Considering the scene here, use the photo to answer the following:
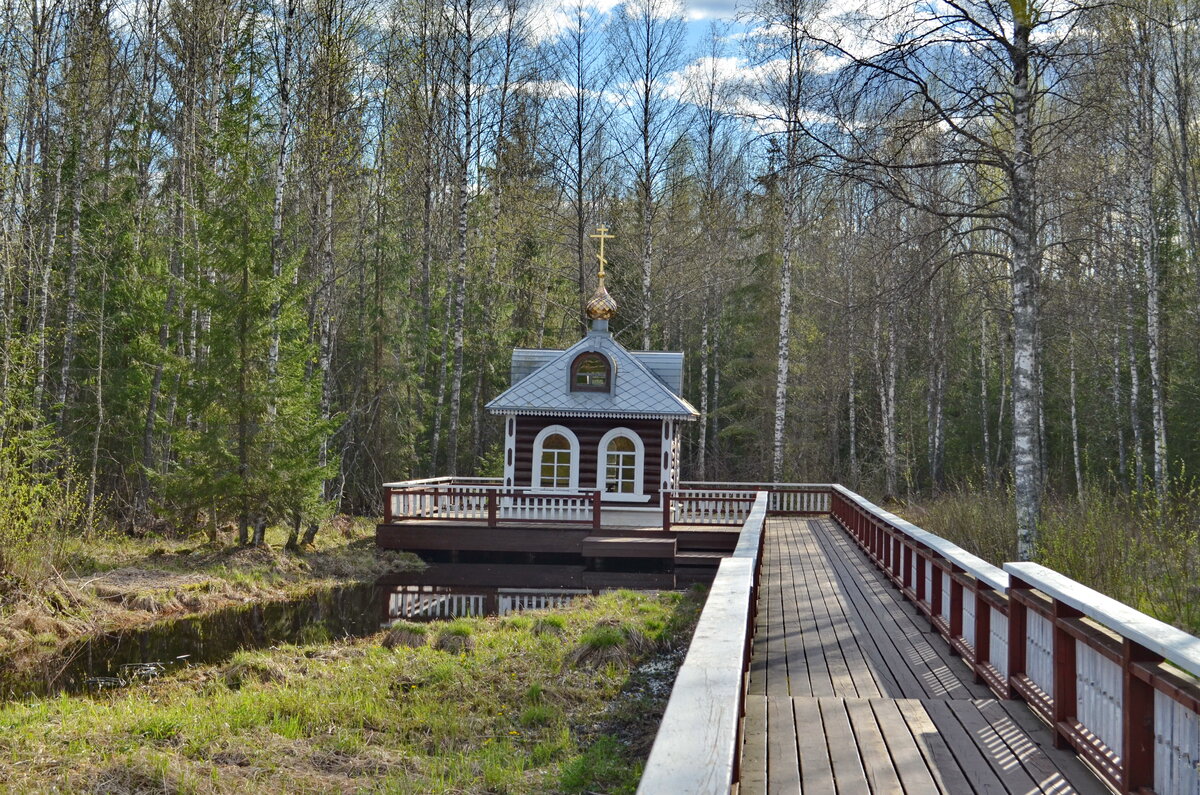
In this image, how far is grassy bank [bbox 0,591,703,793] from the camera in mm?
6328

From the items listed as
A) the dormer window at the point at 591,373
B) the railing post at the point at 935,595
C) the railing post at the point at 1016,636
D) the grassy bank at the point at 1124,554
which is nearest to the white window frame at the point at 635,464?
the dormer window at the point at 591,373

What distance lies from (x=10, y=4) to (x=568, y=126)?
15.6 m

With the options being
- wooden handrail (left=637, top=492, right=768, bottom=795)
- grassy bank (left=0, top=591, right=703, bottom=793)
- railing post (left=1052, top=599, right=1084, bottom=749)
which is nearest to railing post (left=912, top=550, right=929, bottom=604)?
grassy bank (left=0, top=591, right=703, bottom=793)

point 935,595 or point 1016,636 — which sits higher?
point 1016,636

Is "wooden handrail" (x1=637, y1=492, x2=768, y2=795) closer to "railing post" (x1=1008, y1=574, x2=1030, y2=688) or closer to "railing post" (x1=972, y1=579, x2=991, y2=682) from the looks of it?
"railing post" (x1=1008, y1=574, x2=1030, y2=688)

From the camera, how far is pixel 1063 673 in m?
4.80

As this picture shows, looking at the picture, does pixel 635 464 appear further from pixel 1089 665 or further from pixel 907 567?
pixel 1089 665

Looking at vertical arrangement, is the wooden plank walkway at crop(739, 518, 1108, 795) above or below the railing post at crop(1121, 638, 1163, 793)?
below

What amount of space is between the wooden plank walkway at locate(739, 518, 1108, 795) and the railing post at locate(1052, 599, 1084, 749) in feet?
0.38

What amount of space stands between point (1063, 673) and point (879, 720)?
37.8 inches

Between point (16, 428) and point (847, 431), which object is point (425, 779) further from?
point (847, 431)

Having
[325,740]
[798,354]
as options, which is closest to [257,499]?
[325,740]

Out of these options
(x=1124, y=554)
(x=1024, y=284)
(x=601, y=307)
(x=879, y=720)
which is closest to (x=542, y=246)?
(x=601, y=307)

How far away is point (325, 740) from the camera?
7.28m
